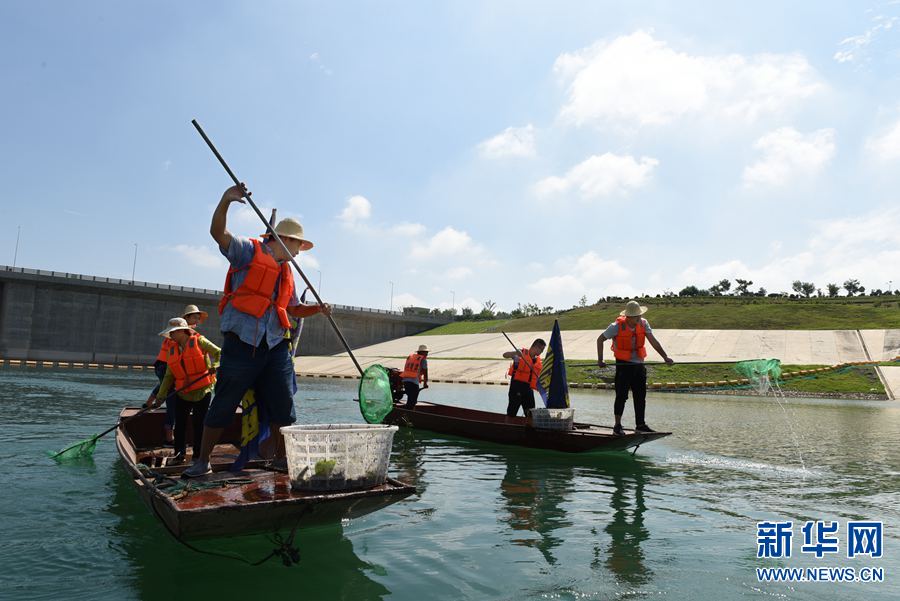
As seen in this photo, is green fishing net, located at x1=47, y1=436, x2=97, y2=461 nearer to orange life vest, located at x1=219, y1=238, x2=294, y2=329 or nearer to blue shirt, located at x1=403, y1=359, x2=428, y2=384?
orange life vest, located at x1=219, y1=238, x2=294, y2=329

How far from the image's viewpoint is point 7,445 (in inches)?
411

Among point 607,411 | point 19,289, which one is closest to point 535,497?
point 607,411

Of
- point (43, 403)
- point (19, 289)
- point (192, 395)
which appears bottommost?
point (43, 403)

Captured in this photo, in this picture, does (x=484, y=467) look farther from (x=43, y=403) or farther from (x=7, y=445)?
(x=43, y=403)

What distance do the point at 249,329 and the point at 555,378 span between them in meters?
9.29

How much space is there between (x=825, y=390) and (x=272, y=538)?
37.7 m

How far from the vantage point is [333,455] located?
16.3ft

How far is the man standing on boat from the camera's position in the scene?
218 inches

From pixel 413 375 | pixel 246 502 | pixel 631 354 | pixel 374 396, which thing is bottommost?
pixel 246 502

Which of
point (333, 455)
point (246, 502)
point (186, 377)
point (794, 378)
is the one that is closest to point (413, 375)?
point (186, 377)

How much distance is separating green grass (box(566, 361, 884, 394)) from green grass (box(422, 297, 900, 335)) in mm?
15093

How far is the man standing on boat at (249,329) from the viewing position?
5543 mm

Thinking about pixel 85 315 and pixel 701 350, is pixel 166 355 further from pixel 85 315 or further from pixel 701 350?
pixel 85 315

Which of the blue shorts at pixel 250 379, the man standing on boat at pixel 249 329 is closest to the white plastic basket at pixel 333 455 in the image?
the blue shorts at pixel 250 379
